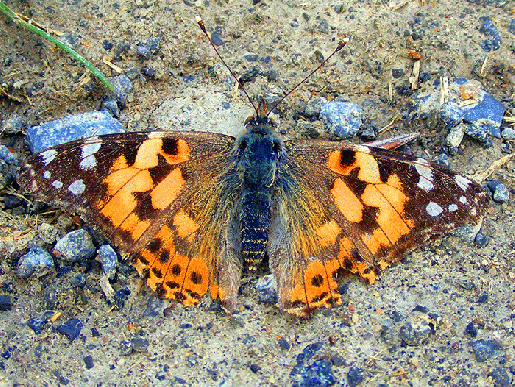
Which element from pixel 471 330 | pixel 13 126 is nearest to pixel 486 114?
pixel 471 330

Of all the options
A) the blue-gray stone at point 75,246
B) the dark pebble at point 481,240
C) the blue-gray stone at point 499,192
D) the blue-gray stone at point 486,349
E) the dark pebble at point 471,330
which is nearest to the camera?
the blue-gray stone at point 486,349

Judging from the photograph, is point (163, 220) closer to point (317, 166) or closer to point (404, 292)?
point (317, 166)

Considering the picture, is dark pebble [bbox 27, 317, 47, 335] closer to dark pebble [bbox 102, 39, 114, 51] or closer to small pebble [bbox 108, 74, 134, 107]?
small pebble [bbox 108, 74, 134, 107]

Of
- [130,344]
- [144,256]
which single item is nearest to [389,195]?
[144,256]

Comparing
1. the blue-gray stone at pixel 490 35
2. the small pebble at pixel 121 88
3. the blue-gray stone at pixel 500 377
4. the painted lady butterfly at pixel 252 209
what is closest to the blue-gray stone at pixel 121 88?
the small pebble at pixel 121 88

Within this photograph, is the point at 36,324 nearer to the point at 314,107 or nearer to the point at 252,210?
the point at 252,210

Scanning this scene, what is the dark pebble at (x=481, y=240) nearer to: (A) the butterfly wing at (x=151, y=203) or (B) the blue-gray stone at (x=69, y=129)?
(A) the butterfly wing at (x=151, y=203)
